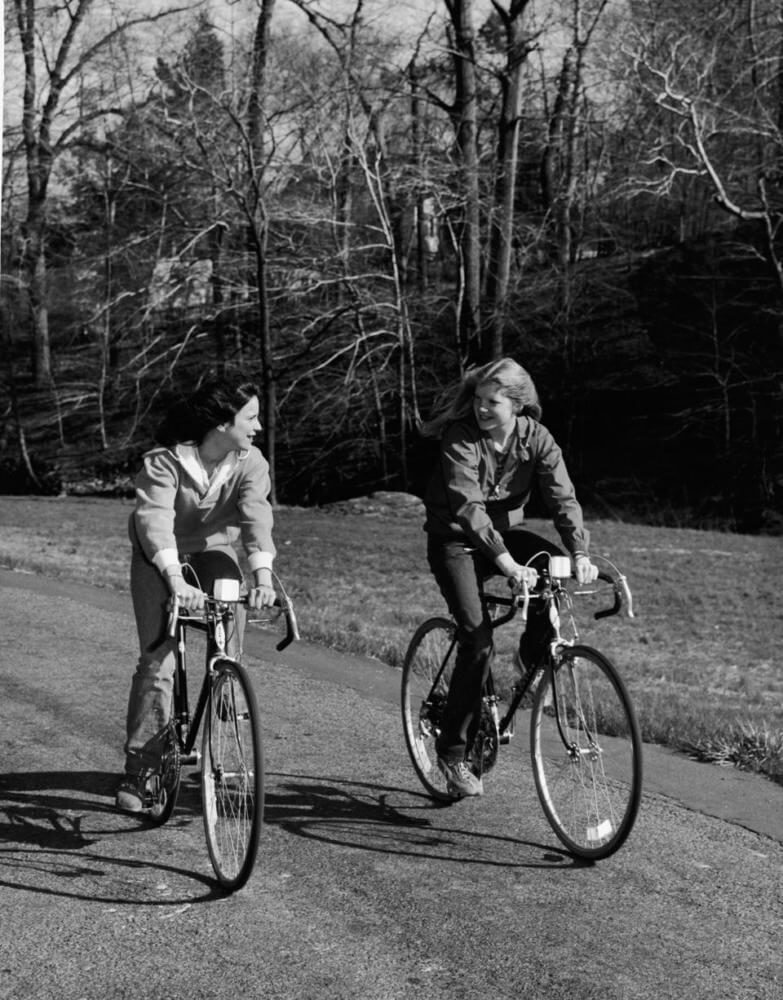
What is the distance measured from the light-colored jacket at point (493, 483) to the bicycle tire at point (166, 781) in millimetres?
1312

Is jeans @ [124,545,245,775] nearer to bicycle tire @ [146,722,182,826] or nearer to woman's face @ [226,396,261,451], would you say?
bicycle tire @ [146,722,182,826]

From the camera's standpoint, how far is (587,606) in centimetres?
1391

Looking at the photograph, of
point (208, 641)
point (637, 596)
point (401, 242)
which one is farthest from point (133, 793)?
point (401, 242)

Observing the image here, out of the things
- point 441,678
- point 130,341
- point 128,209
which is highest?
point 128,209

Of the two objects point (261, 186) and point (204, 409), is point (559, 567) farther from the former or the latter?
point (261, 186)

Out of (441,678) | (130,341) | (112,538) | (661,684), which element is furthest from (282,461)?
(441,678)

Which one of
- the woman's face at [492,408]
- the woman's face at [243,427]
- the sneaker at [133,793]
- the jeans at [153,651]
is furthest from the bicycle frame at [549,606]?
the sneaker at [133,793]

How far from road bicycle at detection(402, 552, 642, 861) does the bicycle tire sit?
115cm

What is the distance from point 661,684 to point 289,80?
1597 centimetres

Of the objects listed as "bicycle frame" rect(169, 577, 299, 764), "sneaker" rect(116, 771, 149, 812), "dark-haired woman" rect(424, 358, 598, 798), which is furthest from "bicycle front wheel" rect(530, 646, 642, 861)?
"sneaker" rect(116, 771, 149, 812)

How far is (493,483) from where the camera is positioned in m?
5.27

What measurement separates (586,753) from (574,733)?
→ 0.09m

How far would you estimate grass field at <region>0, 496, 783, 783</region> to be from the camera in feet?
26.2

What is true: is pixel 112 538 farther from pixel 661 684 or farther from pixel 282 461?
pixel 282 461
